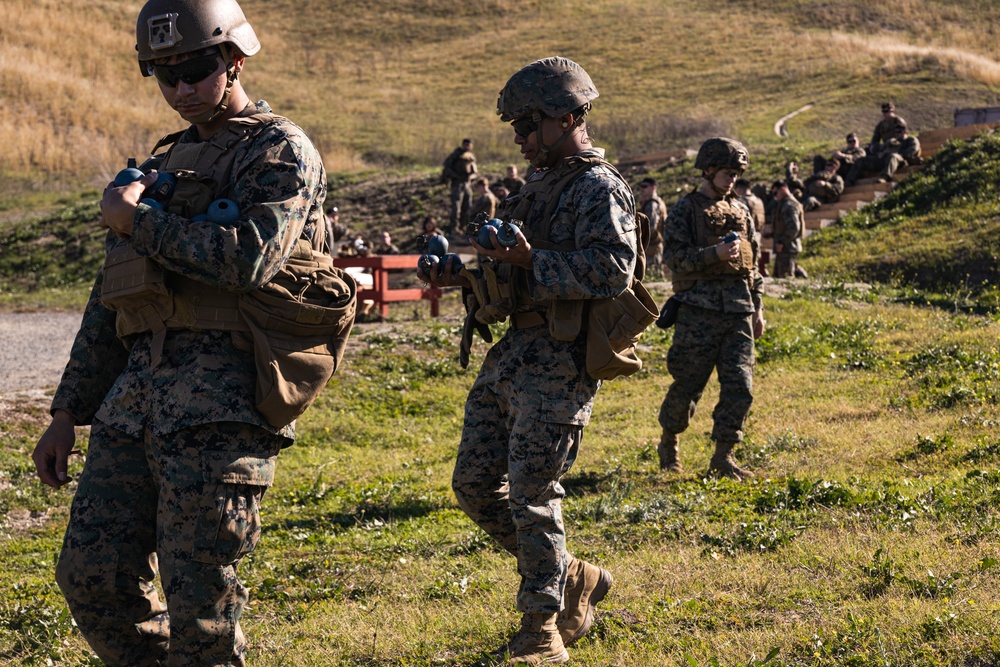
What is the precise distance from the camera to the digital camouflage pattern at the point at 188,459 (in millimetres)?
3598

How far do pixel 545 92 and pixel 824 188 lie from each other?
22590 mm

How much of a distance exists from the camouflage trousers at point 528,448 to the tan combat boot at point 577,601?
0.70 feet

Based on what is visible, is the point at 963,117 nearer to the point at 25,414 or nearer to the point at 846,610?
the point at 25,414

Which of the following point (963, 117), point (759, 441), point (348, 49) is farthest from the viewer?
point (348, 49)

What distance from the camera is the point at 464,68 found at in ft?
215

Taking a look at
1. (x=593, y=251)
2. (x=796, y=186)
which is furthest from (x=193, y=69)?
(x=796, y=186)

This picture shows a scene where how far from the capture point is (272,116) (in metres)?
3.94

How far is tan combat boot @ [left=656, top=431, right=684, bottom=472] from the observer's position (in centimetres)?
899

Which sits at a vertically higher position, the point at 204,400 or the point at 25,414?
the point at 204,400

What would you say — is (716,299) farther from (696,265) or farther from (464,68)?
(464,68)

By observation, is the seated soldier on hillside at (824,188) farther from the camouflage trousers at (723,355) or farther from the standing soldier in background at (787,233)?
the camouflage trousers at (723,355)

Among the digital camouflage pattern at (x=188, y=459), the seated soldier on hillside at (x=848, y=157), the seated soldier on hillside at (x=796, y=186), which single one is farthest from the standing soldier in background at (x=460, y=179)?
the digital camouflage pattern at (x=188, y=459)

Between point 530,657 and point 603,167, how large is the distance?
6.62 feet

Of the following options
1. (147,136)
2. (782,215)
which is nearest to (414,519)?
(782,215)
